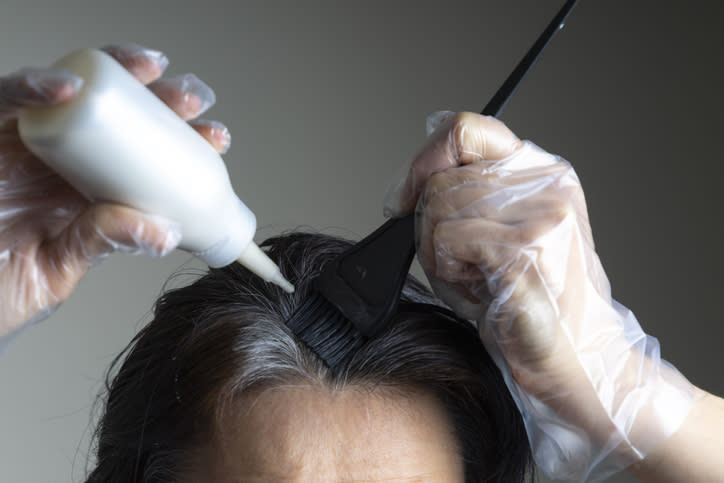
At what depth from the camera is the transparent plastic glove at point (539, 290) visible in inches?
27.6

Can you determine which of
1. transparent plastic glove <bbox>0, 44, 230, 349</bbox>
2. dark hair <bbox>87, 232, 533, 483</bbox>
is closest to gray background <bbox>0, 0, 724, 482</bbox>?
dark hair <bbox>87, 232, 533, 483</bbox>

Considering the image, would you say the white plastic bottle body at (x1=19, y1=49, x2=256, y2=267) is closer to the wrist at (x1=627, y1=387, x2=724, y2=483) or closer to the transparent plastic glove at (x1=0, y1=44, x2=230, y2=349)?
the transparent plastic glove at (x1=0, y1=44, x2=230, y2=349)

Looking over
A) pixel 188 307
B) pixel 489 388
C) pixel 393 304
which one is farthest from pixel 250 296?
pixel 489 388

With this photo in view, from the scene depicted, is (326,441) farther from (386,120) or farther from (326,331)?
(386,120)

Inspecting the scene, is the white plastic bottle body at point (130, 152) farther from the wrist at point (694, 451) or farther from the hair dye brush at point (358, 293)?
the wrist at point (694, 451)

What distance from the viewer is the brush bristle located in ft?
2.49

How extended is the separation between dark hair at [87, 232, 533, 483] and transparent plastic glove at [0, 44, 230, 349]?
0.20 m

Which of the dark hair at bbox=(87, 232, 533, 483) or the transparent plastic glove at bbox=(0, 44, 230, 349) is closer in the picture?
the transparent plastic glove at bbox=(0, 44, 230, 349)

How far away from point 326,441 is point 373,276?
0.18m

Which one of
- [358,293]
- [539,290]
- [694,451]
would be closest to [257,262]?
[358,293]

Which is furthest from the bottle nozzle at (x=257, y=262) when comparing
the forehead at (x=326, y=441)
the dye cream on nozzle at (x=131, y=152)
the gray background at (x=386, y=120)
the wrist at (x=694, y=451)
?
the gray background at (x=386, y=120)

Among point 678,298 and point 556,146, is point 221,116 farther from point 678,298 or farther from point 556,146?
point 678,298

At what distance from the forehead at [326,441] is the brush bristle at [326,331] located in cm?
4

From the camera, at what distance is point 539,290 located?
2.32ft
